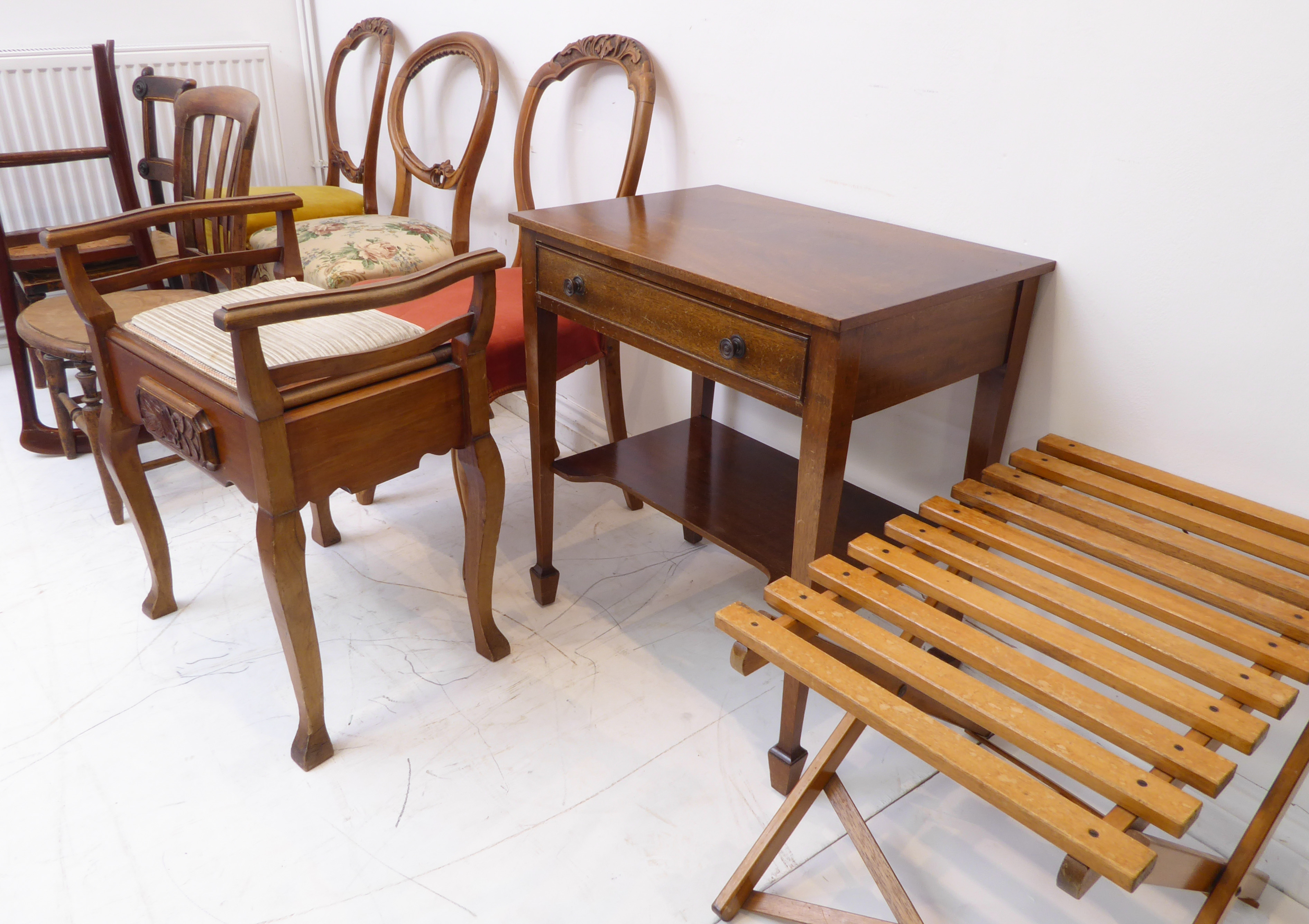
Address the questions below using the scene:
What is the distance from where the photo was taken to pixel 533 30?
8.26 ft

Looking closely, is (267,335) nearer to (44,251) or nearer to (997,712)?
(997,712)

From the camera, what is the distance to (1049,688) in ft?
3.34

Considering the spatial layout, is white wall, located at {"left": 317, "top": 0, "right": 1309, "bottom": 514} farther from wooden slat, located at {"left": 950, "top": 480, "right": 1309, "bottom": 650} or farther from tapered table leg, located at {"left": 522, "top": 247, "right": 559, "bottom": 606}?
tapered table leg, located at {"left": 522, "top": 247, "right": 559, "bottom": 606}

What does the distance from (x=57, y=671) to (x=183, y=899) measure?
0.70 meters

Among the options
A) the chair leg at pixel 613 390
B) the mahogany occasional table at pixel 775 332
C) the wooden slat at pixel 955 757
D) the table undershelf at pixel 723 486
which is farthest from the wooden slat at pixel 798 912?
the chair leg at pixel 613 390

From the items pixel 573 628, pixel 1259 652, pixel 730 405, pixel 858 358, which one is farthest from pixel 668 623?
pixel 1259 652

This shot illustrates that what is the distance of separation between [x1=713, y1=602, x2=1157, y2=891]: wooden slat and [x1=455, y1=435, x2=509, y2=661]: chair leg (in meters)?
0.70

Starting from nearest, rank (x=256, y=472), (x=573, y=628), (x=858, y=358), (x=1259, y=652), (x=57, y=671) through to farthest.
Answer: (x=1259, y=652), (x=858, y=358), (x=256, y=472), (x=57, y=671), (x=573, y=628)

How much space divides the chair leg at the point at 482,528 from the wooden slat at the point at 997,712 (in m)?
0.71

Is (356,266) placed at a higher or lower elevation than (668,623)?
higher

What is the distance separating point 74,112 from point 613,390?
2.36 m

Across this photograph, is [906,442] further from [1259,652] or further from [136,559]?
[136,559]

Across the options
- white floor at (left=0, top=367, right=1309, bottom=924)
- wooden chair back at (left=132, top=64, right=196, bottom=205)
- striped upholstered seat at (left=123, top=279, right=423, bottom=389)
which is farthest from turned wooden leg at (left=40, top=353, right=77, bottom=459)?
striped upholstered seat at (left=123, top=279, right=423, bottom=389)


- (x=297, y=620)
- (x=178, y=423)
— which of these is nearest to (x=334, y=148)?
(x=178, y=423)
